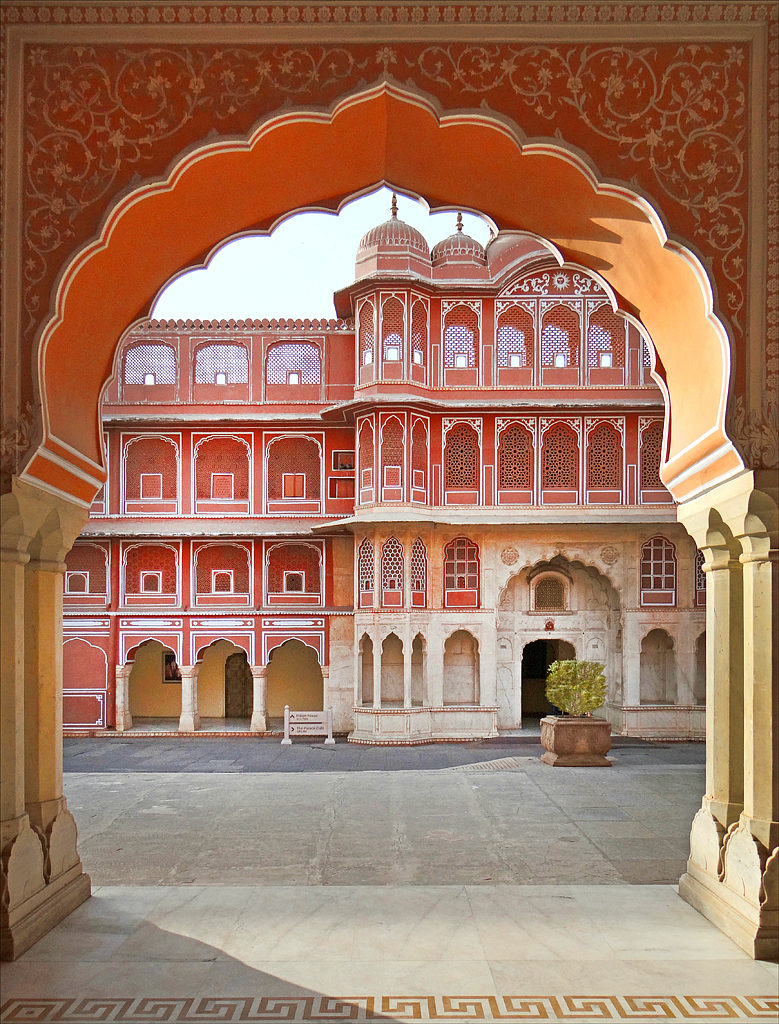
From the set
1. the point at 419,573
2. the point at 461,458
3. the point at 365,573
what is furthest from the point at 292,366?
the point at 419,573

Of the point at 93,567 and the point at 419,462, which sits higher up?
the point at 419,462

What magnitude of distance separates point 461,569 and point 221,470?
→ 567cm

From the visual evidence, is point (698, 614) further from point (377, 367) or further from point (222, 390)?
point (222, 390)

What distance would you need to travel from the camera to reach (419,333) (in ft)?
61.2

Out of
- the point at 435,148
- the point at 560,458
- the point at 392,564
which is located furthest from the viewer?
the point at 560,458

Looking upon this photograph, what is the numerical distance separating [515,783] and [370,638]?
675 cm

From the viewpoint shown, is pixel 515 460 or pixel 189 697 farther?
pixel 189 697

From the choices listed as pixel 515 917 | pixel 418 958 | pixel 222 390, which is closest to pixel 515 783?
pixel 515 917

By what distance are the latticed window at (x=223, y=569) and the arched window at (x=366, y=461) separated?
3.18m

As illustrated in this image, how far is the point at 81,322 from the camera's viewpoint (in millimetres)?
5699

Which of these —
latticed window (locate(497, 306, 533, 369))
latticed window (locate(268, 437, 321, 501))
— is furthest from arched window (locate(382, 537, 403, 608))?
latticed window (locate(497, 306, 533, 369))

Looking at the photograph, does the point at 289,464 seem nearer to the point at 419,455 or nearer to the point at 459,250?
the point at 419,455

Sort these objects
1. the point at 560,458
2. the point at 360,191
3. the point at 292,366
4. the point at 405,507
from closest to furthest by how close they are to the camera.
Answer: the point at 360,191 < the point at 405,507 < the point at 560,458 < the point at 292,366

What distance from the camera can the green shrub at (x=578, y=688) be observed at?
14367 mm
